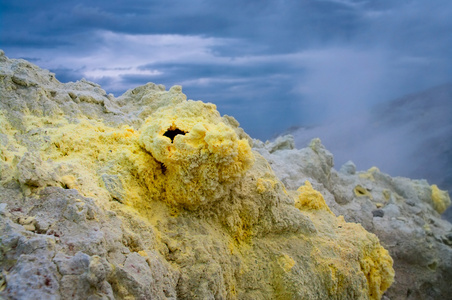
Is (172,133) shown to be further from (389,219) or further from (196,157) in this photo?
(389,219)

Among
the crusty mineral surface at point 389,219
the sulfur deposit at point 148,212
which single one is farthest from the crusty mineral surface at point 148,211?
the crusty mineral surface at point 389,219

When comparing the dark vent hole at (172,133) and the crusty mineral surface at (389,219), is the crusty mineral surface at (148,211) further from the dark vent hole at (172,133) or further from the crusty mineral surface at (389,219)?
the crusty mineral surface at (389,219)

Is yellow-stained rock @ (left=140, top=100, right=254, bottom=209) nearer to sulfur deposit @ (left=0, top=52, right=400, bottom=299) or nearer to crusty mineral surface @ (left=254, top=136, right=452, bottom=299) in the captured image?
sulfur deposit @ (left=0, top=52, right=400, bottom=299)

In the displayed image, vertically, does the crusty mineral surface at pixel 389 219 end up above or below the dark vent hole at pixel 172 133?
above

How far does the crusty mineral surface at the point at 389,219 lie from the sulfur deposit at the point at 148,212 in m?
1.80

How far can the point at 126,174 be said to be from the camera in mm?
2605

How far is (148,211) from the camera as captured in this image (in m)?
2.63

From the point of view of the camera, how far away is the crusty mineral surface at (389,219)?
18.0ft

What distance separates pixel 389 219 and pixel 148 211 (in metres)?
4.48

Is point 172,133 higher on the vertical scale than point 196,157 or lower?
higher

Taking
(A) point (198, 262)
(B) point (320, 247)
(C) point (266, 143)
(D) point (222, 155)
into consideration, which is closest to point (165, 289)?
(A) point (198, 262)

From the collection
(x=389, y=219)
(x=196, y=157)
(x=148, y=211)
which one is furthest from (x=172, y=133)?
(x=389, y=219)

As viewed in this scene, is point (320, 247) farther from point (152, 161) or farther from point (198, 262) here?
point (152, 161)

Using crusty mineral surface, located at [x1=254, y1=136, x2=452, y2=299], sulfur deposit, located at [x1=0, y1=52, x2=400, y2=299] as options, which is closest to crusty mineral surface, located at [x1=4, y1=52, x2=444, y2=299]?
sulfur deposit, located at [x1=0, y1=52, x2=400, y2=299]
